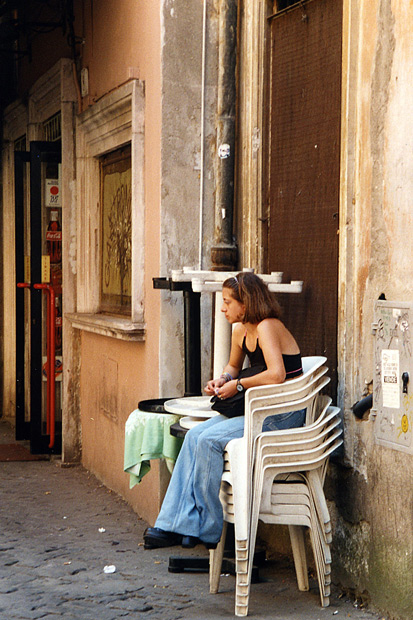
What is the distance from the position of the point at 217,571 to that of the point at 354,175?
202cm

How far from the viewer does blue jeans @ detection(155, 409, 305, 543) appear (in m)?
4.21

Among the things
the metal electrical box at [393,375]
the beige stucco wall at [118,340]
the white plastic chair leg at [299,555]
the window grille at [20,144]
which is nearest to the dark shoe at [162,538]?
the white plastic chair leg at [299,555]

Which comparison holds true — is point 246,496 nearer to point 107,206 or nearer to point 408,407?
point 408,407

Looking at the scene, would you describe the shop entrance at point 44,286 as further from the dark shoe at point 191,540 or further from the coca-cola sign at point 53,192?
the dark shoe at point 191,540

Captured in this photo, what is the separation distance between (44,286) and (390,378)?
4783mm

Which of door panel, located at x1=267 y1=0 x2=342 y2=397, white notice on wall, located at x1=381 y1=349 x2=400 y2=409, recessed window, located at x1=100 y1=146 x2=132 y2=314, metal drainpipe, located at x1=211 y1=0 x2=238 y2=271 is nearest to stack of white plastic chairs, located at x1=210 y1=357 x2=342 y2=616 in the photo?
white notice on wall, located at x1=381 y1=349 x2=400 y2=409

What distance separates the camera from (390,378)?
431 cm

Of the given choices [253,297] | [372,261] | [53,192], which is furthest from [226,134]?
[53,192]

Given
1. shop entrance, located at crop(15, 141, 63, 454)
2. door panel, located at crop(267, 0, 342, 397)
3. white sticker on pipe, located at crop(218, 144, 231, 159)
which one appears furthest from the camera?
shop entrance, located at crop(15, 141, 63, 454)

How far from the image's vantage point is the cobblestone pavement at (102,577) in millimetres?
4469

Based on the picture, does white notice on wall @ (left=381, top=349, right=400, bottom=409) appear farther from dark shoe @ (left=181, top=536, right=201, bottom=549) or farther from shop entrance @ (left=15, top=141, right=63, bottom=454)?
shop entrance @ (left=15, top=141, right=63, bottom=454)

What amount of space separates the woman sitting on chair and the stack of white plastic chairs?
0.27 ft

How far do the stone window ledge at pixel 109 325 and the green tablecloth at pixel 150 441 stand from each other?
1.27 meters

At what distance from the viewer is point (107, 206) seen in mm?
7711
